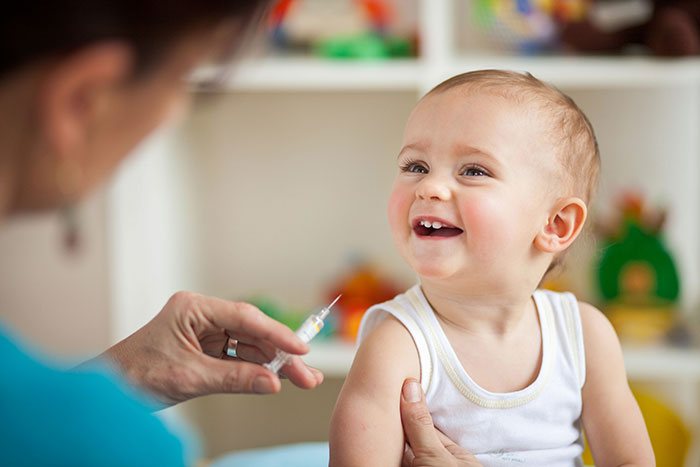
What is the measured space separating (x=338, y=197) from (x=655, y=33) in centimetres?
92

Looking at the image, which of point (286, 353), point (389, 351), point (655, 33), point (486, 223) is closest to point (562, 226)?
point (486, 223)

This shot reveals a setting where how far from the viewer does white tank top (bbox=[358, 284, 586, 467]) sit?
2.91 feet

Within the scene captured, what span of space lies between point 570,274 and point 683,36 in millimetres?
705

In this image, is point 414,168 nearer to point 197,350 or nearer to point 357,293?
point 197,350

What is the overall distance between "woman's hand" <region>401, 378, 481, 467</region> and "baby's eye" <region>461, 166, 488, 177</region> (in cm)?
23

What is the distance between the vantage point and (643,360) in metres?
1.75

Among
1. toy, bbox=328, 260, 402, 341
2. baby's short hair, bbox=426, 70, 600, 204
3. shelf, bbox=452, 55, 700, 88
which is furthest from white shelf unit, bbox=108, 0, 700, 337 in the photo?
baby's short hair, bbox=426, 70, 600, 204

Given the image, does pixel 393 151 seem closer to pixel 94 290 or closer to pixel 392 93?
pixel 392 93

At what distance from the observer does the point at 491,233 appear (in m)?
0.87

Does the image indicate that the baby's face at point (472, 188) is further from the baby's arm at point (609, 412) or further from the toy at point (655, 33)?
the toy at point (655, 33)

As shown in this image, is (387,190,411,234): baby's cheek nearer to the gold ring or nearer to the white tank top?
the white tank top

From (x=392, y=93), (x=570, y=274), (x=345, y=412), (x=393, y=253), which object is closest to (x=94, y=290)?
(x=393, y=253)

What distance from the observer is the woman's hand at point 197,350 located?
800 mm

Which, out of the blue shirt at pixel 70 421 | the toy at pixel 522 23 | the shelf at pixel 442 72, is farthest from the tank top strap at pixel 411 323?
the toy at pixel 522 23
